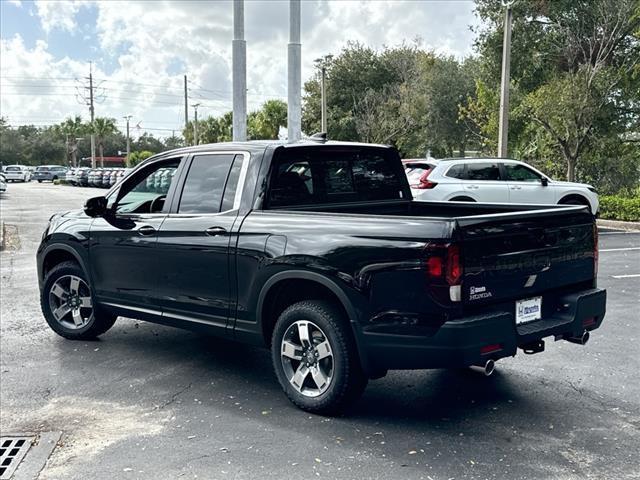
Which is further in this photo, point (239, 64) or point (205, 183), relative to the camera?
point (239, 64)

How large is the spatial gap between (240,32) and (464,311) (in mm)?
13709

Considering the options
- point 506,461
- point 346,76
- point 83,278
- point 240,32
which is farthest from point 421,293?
point 346,76

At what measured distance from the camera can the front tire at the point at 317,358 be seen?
447 centimetres

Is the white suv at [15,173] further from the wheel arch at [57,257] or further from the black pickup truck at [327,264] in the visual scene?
the black pickup truck at [327,264]

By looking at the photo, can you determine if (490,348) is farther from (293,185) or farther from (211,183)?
(211,183)

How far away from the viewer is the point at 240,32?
16391 millimetres

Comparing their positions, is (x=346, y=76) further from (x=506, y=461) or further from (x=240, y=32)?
(x=506, y=461)

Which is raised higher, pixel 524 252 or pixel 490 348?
pixel 524 252

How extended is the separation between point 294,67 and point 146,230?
1163 centimetres

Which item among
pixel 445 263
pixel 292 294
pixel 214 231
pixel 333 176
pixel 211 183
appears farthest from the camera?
pixel 333 176

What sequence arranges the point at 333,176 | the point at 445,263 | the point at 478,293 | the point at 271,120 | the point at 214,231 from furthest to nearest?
the point at 271,120, the point at 333,176, the point at 214,231, the point at 478,293, the point at 445,263

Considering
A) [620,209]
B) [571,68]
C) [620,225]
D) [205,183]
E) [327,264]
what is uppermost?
[571,68]

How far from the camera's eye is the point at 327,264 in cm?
445

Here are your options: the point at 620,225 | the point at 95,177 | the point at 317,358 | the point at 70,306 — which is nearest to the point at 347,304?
the point at 317,358
